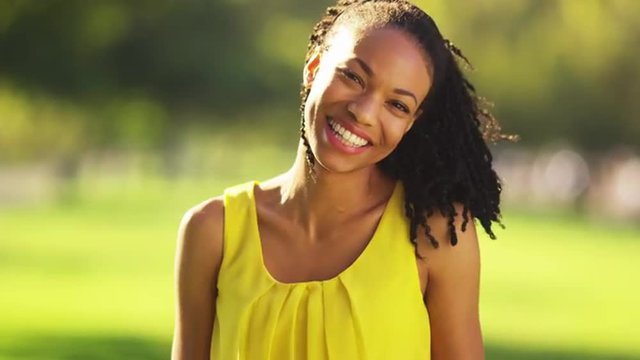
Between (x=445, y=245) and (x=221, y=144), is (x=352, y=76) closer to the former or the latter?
(x=445, y=245)

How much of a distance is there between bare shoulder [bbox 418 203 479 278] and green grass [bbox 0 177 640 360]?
20.0 feet

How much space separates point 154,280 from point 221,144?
406 cm

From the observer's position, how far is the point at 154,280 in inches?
575

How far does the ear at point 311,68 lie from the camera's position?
2.78 m

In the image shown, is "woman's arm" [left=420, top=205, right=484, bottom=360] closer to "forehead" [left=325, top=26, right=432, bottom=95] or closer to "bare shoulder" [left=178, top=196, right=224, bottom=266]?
"forehead" [left=325, top=26, right=432, bottom=95]

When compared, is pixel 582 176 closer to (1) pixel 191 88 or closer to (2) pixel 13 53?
(1) pixel 191 88

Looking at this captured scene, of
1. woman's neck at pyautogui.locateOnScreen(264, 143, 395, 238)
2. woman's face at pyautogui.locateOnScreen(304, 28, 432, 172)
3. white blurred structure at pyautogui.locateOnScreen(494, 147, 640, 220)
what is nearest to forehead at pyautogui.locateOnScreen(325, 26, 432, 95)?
woman's face at pyautogui.locateOnScreen(304, 28, 432, 172)

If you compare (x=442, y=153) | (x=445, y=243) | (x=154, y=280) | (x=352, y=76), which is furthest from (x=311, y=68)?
(x=154, y=280)

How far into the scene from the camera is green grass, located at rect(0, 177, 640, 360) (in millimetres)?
9758

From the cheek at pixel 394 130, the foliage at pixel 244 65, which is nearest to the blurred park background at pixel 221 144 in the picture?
the foliage at pixel 244 65

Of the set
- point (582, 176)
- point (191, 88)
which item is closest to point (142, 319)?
point (191, 88)

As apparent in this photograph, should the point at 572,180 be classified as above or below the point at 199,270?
above

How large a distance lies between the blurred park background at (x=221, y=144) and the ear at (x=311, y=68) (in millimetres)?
7329

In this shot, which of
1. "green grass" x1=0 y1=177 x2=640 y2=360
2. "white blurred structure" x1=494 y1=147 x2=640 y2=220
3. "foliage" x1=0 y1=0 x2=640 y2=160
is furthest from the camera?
"white blurred structure" x1=494 y1=147 x2=640 y2=220
